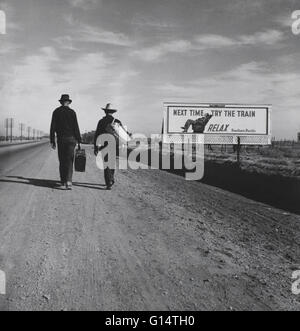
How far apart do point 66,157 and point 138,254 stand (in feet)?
14.7

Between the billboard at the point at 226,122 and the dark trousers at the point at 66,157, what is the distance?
21.9 m

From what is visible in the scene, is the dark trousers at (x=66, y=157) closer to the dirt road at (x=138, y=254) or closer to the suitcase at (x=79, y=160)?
the dirt road at (x=138, y=254)

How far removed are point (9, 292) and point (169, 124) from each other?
27.3 m

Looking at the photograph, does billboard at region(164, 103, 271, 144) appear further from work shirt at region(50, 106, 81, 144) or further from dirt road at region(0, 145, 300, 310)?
dirt road at region(0, 145, 300, 310)

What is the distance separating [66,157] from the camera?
8.35 m

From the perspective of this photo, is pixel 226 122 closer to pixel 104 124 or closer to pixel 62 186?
pixel 104 124

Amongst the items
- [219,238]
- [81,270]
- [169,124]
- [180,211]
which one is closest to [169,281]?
[81,270]

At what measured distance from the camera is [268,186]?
12.5 metres

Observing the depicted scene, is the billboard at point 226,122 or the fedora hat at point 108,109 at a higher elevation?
the billboard at point 226,122

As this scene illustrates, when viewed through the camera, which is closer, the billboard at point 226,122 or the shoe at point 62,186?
the shoe at point 62,186

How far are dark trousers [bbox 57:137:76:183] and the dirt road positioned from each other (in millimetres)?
481

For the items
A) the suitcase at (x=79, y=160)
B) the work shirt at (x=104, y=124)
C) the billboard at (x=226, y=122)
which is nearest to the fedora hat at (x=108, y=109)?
the work shirt at (x=104, y=124)

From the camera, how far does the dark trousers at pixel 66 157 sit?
27.1ft
